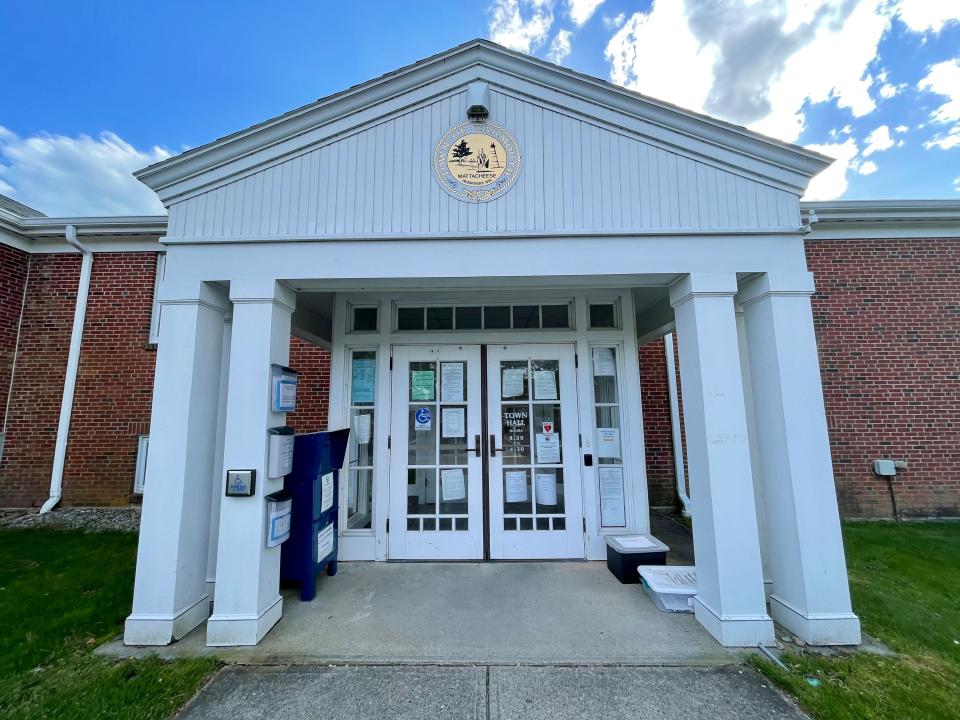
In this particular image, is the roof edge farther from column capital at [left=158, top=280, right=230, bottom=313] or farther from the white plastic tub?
the white plastic tub

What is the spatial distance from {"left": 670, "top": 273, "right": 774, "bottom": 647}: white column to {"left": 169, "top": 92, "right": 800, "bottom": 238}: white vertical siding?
0.67 meters

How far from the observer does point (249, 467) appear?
117 inches

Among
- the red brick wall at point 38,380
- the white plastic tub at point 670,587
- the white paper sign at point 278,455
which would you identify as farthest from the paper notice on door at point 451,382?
the red brick wall at point 38,380

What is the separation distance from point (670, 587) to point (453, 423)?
2.41 m

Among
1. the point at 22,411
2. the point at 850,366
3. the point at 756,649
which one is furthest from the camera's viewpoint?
the point at 22,411

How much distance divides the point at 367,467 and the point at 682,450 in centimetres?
484

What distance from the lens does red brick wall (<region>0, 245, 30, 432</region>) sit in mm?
6461

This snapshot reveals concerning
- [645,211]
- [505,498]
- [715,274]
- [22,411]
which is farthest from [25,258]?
[715,274]

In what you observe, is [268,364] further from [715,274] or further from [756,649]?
[756,649]

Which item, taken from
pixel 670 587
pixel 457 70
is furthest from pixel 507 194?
pixel 670 587

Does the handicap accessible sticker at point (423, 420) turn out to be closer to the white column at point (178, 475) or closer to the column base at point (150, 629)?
the white column at point (178, 475)

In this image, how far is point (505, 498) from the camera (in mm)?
4297

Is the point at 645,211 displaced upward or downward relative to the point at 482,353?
upward

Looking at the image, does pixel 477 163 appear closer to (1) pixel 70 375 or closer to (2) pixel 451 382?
(2) pixel 451 382
